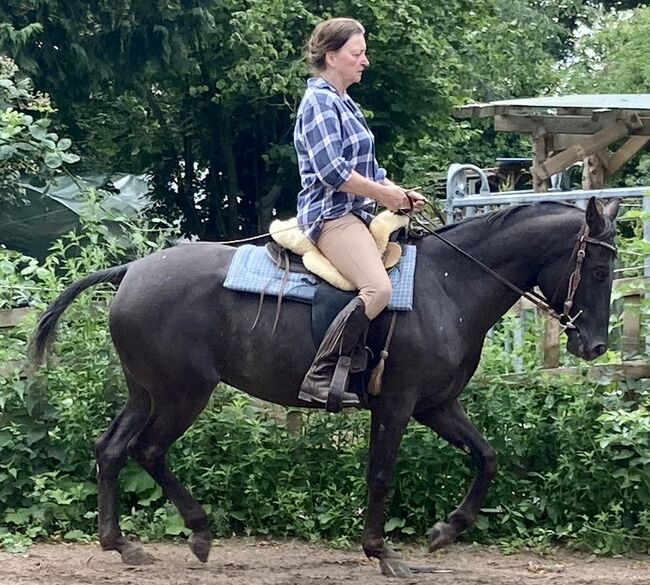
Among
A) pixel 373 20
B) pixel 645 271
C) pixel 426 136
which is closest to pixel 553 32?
pixel 426 136

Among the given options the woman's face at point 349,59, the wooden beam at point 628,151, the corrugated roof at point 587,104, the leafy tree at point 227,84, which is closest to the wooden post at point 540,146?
the corrugated roof at point 587,104

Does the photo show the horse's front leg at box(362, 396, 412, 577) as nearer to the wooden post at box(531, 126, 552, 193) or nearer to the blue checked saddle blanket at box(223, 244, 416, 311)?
the blue checked saddle blanket at box(223, 244, 416, 311)

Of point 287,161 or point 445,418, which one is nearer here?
point 445,418

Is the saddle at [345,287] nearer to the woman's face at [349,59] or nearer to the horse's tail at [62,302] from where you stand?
the woman's face at [349,59]

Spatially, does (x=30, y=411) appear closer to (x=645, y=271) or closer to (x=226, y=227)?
(x=645, y=271)

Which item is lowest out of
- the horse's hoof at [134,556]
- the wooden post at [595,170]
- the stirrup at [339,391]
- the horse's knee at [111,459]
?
the horse's hoof at [134,556]

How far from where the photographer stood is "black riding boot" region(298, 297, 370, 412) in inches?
206

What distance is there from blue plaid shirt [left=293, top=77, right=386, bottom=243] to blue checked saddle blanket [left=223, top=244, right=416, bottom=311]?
0.74 ft

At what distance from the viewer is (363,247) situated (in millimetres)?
5336

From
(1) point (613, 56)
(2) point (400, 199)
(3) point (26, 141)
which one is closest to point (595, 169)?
(3) point (26, 141)

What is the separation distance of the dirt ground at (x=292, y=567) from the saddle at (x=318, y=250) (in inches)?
58.0

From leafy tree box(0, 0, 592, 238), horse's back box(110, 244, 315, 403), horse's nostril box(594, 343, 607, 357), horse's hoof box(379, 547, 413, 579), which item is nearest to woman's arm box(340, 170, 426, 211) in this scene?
horse's back box(110, 244, 315, 403)

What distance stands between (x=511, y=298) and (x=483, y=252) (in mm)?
266

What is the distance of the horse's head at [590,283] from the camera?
5441 mm
